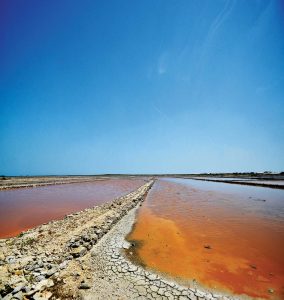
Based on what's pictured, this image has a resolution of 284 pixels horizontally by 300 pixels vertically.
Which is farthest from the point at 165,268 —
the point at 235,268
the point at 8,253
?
the point at 8,253

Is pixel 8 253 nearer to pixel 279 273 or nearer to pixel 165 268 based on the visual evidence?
pixel 165 268

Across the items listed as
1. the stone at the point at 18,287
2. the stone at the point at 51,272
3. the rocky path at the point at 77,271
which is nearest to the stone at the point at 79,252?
the rocky path at the point at 77,271

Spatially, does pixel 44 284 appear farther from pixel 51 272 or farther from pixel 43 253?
pixel 43 253

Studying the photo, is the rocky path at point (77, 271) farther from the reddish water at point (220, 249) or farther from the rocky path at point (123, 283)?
the reddish water at point (220, 249)

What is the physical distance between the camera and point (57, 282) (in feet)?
15.2

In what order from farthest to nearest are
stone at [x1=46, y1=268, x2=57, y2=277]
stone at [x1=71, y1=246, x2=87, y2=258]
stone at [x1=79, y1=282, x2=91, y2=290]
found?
stone at [x1=71, y1=246, x2=87, y2=258] → stone at [x1=46, y1=268, x2=57, y2=277] → stone at [x1=79, y1=282, x2=91, y2=290]

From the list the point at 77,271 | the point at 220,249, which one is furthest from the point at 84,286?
the point at 220,249

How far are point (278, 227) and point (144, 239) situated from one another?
6557mm

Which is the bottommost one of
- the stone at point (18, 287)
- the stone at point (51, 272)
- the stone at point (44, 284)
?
the stone at point (44, 284)

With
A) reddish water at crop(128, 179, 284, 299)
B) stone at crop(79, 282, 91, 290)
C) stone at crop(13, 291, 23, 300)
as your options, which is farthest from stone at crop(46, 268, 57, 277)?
reddish water at crop(128, 179, 284, 299)

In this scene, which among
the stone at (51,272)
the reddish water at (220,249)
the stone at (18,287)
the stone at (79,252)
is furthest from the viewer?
the stone at (79,252)

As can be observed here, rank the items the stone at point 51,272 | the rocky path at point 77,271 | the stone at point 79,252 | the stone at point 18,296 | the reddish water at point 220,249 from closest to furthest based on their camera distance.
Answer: the stone at point 18,296, the rocky path at point 77,271, the stone at point 51,272, the reddish water at point 220,249, the stone at point 79,252

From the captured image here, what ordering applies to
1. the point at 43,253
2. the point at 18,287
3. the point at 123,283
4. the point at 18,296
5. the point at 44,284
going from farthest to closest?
1. the point at 43,253
2. the point at 123,283
3. the point at 44,284
4. the point at 18,287
5. the point at 18,296

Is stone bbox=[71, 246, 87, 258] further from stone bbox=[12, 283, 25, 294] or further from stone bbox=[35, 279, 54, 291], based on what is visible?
stone bbox=[12, 283, 25, 294]
